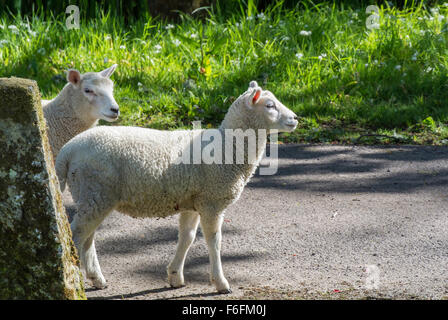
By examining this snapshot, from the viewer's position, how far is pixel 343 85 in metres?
8.62

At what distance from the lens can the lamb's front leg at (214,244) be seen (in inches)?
163

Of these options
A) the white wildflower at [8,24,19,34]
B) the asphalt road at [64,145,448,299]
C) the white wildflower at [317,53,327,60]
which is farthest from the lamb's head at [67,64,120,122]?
the white wildflower at [8,24,19,34]

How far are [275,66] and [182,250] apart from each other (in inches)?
199

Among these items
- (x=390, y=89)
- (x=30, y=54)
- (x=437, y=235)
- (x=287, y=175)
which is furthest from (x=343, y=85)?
(x=30, y=54)

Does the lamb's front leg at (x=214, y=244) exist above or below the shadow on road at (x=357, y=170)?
above

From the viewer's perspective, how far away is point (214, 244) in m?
4.19

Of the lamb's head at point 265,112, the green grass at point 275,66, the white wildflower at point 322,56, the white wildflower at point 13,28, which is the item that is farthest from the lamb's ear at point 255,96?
the white wildflower at point 13,28

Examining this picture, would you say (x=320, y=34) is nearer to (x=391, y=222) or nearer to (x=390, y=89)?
(x=390, y=89)

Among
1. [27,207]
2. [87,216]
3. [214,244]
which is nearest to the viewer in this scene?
[27,207]

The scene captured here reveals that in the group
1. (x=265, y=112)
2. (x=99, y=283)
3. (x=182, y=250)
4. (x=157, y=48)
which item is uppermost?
(x=265, y=112)

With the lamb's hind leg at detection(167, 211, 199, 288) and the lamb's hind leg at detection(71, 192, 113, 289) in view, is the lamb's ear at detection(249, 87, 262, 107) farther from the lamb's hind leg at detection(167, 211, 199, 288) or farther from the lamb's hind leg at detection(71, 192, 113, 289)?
the lamb's hind leg at detection(71, 192, 113, 289)

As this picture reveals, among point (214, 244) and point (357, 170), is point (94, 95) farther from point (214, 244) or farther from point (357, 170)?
point (357, 170)

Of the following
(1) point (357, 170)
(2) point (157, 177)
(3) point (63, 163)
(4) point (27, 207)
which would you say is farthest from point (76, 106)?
(4) point (27, 207)

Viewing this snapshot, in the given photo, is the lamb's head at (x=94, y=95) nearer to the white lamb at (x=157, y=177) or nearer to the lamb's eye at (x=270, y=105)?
the white lamb at (x=157, y=177)
